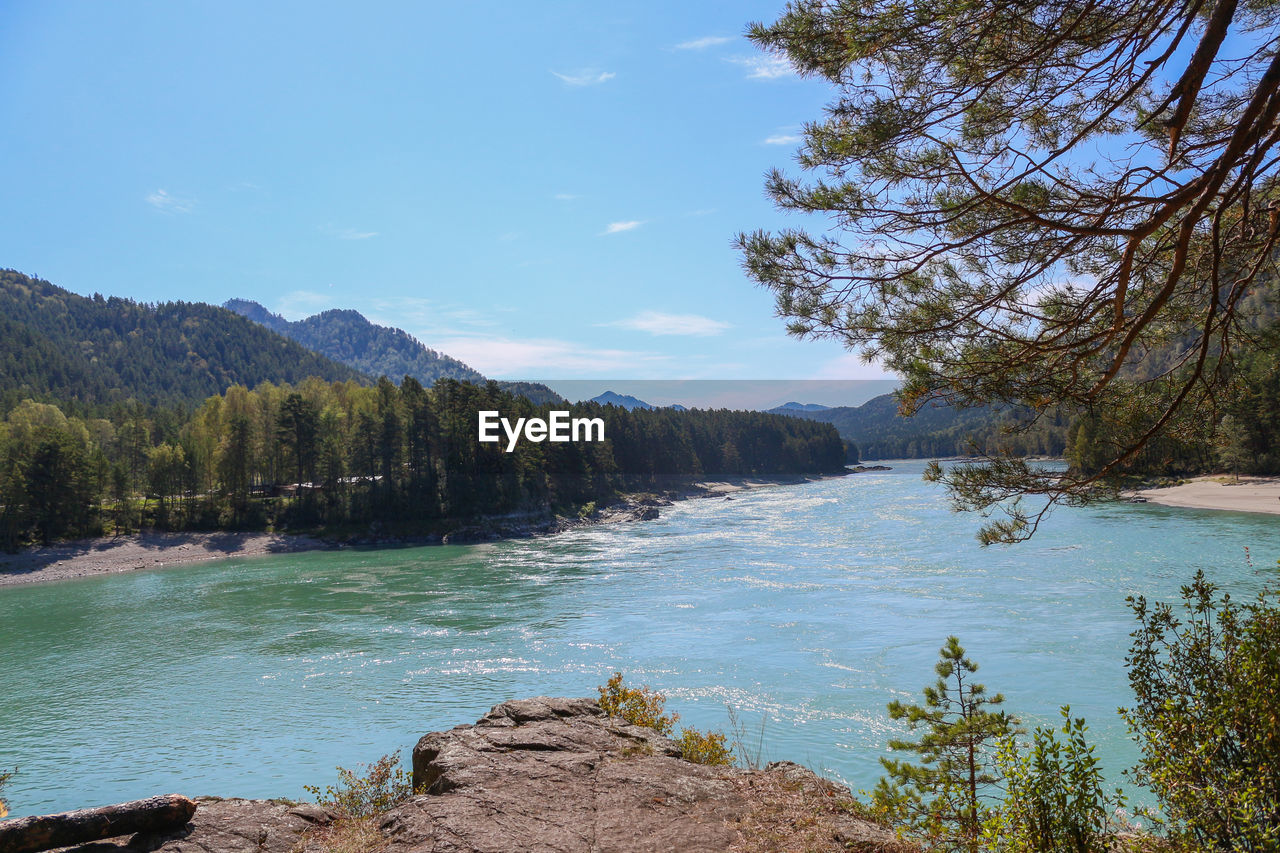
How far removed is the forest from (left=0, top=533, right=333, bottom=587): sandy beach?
2.46 m

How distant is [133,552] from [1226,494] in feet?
251

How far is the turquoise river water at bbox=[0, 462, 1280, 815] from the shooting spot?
Result: 14344 mm

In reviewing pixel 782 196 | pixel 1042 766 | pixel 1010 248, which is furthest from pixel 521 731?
pixel 1010 248

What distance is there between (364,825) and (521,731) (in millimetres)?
2275

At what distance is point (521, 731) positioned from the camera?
8.44 meters

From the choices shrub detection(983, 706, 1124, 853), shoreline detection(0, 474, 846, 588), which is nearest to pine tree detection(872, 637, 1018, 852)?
shrub detection(983, 706, 1124, 853)

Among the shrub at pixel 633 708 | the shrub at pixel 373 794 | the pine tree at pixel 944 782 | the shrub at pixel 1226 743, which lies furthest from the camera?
the shrub at pixel 633 708

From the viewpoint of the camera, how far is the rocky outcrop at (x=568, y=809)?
573cm

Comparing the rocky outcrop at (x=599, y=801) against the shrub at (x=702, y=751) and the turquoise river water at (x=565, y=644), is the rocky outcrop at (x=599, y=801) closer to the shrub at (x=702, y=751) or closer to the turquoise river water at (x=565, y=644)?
the shrub at (x=702, y=751)

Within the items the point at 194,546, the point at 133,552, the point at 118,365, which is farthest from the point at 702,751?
the point at 118,365

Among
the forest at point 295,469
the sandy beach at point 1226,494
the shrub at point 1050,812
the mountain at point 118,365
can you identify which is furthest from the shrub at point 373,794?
the mountain at point 118,365

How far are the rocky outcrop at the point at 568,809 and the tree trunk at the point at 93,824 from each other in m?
0.13

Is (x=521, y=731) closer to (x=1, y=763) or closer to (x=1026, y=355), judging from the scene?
(x=1026, y=355)

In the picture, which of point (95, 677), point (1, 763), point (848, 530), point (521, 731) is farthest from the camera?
point (848, 530)
